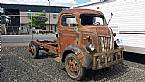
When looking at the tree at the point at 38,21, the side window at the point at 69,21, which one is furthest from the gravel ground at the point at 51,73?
the tree at the point at 38,21

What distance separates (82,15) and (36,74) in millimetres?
2746

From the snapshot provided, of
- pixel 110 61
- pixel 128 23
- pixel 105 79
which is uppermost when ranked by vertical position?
pixel 128 23

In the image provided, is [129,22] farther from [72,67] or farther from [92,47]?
[72,67]

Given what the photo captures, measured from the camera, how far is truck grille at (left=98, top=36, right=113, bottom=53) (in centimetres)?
826

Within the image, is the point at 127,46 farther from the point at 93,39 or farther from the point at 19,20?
the point at 19,20

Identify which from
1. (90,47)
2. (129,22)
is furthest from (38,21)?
(90,47)

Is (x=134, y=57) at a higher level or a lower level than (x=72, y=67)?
lower

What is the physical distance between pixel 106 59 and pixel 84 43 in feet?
3.02

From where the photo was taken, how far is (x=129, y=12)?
1030cm

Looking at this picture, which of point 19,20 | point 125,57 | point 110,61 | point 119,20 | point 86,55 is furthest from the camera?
point 19,20

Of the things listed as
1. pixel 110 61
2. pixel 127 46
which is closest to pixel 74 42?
pixel 110 61

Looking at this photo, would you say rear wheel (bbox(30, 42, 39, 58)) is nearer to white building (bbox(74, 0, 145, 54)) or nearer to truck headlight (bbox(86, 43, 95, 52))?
white building (bbox(74, 0, 145, 54))

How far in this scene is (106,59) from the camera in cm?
814

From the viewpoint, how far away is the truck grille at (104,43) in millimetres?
8258
